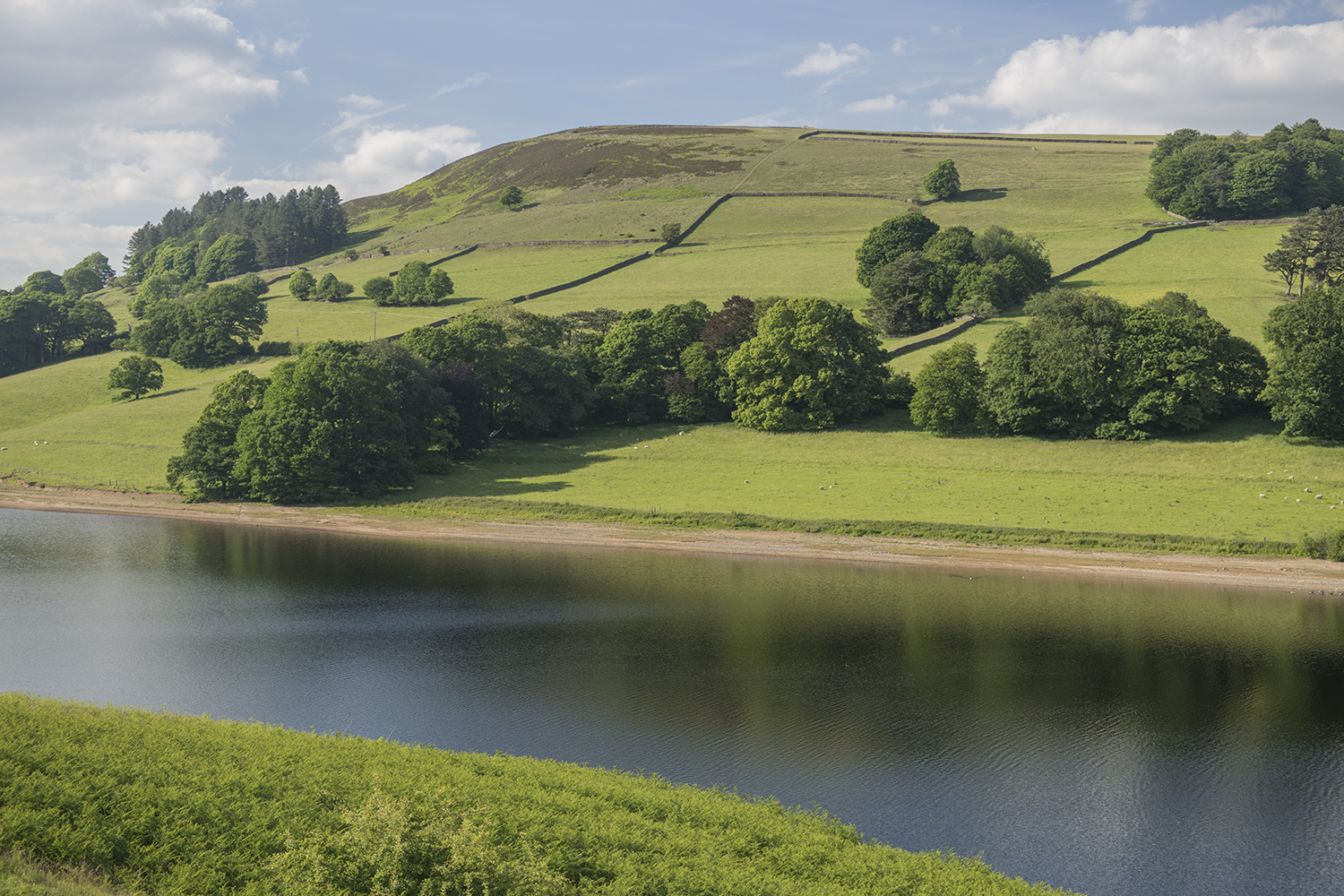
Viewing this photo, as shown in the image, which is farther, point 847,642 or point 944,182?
point 944,182

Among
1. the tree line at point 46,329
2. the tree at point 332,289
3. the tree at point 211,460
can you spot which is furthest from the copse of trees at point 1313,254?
the tree line at point 46,329

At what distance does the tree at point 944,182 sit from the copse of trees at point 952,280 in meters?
46.0

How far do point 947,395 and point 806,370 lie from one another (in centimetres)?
1274

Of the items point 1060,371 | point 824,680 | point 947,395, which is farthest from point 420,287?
point 824,680

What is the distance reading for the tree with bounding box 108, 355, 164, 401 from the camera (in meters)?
95.6

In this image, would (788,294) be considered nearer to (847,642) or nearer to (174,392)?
(174,392)

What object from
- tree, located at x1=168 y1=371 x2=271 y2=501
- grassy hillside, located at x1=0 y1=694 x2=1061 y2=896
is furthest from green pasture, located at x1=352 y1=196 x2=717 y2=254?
grassy hillside, located at x1=0 y1=694 x2=1061 y2=896

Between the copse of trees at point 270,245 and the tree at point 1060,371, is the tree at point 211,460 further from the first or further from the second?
the copse of trees at point 270,245

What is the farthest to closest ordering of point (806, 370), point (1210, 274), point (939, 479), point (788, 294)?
point (788, 294), point (1210, 274), point (806, 370), point (939, 479)

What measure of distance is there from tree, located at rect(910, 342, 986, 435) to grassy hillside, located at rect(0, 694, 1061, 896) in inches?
2240

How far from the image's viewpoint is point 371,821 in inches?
625

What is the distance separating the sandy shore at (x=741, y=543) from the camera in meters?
47.7

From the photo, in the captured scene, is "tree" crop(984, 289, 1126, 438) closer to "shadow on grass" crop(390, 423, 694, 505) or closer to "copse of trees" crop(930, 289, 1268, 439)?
"copse of trees" crop(930, 289, 1268, 439)

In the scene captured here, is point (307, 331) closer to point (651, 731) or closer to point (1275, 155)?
point (651, 731)
